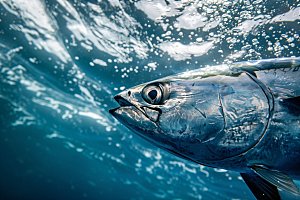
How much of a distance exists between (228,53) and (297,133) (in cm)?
448

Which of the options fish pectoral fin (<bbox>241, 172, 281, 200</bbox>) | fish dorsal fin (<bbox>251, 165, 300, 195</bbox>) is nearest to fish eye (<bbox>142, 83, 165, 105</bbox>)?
fish dorsal fin (<bbox>251, 165, 300, 195</bbox>)

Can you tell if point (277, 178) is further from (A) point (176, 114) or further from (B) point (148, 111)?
(B) point (148, 111)

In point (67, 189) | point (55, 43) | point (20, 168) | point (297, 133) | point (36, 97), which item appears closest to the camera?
point (297, 133)

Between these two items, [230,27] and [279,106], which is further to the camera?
[230,27]

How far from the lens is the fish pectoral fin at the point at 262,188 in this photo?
3.86ft

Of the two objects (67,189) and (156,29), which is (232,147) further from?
(67,189)

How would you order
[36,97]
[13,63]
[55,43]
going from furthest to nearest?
[36,97], [13,63], [55,43]

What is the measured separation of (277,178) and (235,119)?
1.66ft

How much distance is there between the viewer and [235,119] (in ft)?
3.45

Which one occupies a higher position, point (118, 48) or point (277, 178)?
point (118, 48)

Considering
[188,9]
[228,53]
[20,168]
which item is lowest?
[20,168]

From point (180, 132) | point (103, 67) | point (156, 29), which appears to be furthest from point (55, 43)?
point (180, 132)

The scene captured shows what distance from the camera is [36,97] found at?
13.5 m

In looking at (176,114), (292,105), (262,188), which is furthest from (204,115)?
(262,188)
